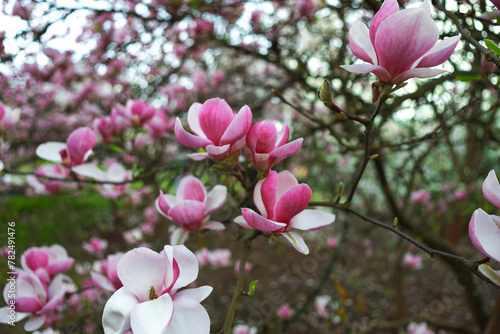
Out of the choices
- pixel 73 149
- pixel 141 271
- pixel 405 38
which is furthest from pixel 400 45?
pixel 73 149

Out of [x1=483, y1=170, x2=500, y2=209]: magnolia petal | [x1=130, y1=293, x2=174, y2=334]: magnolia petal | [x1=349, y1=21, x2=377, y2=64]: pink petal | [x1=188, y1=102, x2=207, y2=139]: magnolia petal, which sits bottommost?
[x1=130, y1=293, x2=174, y2=334]: magnolia petal

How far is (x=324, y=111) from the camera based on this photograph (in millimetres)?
3730

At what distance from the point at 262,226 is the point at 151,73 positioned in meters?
2.87

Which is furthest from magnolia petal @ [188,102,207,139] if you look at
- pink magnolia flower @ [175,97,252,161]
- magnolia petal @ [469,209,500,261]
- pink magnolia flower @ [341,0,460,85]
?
magnolia petal @ [469,209,500,261]

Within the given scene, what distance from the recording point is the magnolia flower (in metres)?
0.62

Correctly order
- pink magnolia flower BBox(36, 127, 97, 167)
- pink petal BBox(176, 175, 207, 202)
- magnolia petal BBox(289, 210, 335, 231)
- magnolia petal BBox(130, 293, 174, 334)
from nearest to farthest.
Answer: magnolia petal BBox(130, 293, 174, 334)
magnolia petal BBox(289, 210, 335, 231)
pink petal BBox(176, 175, 207, 202)
pink magnolia flower BBox(36, 127, 97, 167)

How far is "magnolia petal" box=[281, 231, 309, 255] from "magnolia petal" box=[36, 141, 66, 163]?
1.98 feet

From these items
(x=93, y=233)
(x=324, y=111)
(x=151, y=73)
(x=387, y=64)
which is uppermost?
(x=387, y=64)

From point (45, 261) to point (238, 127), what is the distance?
0.56 meters

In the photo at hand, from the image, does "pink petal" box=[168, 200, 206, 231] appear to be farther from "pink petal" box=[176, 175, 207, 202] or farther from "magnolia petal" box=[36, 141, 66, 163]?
"magnolia petal" box=[36, 141, 66, 163]

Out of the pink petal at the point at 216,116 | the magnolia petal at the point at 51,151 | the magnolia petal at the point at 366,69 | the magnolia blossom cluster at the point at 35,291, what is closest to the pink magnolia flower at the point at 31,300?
the magnolia blossom cluster at the point at 35,291

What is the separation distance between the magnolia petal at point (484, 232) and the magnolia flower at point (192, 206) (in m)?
0.40

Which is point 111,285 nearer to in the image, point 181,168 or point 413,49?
point 181,168

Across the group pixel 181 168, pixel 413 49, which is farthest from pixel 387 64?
pixel 181 168
